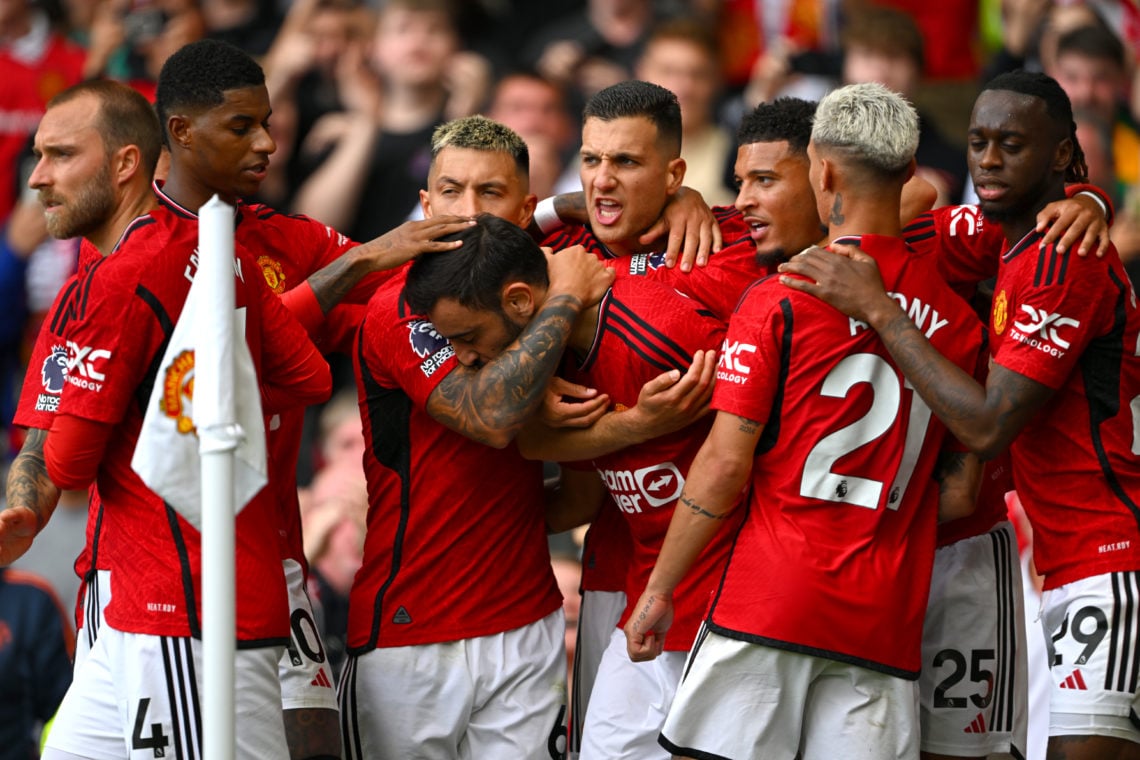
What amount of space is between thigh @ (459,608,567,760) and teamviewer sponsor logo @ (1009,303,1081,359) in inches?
79.6

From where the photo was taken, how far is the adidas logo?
523cm

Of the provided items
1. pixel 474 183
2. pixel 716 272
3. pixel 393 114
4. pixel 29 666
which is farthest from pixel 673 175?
pixel 393 114

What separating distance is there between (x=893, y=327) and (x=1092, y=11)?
6.60 m

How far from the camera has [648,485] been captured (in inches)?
216

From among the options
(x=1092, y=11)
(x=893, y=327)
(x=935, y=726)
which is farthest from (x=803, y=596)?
(x=1092, y=11)

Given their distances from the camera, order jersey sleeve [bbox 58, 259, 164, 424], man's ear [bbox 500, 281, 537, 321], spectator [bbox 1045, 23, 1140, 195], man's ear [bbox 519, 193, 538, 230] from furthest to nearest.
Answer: spectator [bbox 1045, 23, 1140, 195] < man's ear [bbox 519, 193, 538, 230] < man's ear [bbox 500, 281, 537, 321] < jersey sleeve [bbox 58, 259, 164, 424]

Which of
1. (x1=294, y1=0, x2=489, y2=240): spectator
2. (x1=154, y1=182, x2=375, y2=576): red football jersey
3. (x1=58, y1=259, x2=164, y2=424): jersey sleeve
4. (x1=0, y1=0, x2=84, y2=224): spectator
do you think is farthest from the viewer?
(x1=0, y1=0, x2=84, y2=224): spectator

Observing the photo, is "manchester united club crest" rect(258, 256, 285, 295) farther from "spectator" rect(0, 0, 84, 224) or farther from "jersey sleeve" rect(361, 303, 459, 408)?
"spectator" rect(0, 0, 84, 224)

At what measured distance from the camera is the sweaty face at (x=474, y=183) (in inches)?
238

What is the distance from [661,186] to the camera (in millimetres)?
6035

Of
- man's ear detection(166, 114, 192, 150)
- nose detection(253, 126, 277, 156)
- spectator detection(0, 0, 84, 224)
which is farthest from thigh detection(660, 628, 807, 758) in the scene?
spectator detection(0, 0, 84, 224)

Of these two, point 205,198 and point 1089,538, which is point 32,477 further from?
point 1089,538

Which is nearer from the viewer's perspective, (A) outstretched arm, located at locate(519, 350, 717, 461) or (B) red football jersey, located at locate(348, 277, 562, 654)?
(A) outstretched arm, located at locate(519, 350, 717, 461)

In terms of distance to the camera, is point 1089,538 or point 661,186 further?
point 661,186
